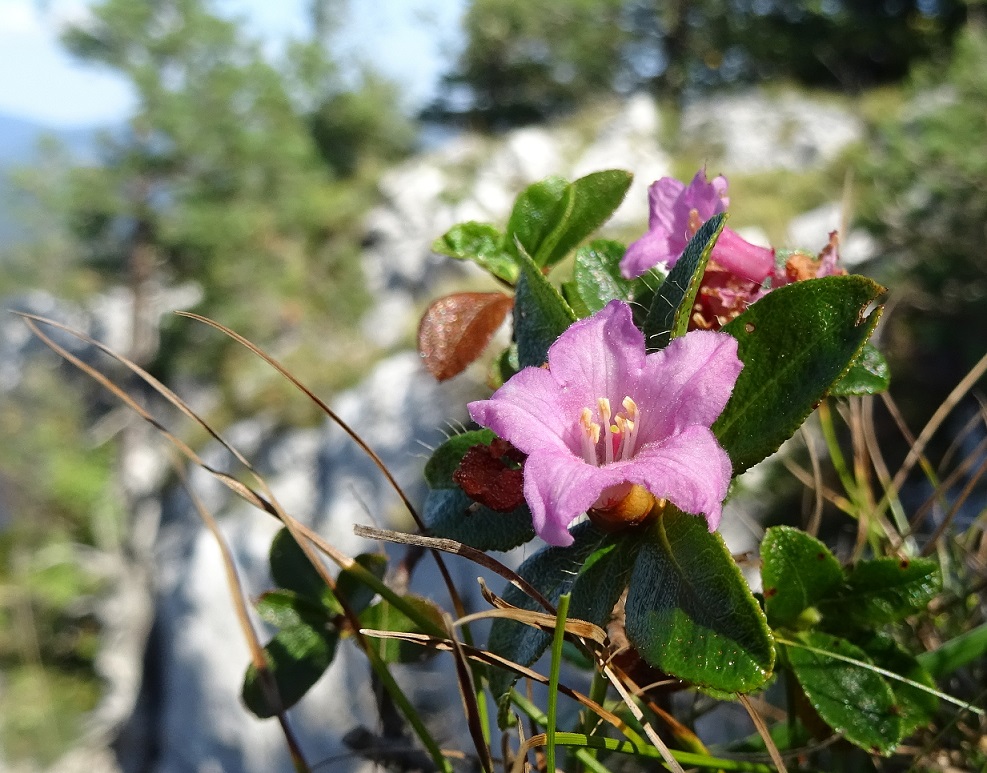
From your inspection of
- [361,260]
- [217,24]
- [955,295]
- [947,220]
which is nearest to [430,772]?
[955,295]

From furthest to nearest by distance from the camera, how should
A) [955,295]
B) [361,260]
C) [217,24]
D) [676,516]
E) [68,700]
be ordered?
[361,260], [217,24], [68,700], [955,295], [676,516]

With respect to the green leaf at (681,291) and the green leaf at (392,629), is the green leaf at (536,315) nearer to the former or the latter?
the green leaf at (681,291)

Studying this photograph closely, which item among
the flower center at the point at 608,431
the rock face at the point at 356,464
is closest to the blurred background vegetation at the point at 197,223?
the rock face at the point at 356,464

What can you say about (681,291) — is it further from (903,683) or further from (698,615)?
(903,683)

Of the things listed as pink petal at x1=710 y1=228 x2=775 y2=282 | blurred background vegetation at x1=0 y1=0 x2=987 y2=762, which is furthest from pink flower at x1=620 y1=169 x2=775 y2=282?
blurred background vegetation at x1=0 y1=0 x2=987 y2=762

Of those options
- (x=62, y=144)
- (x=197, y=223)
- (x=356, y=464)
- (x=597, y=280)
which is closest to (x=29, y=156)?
(x=62, y=144)

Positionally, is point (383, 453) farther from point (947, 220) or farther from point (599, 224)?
point (599, 224)
